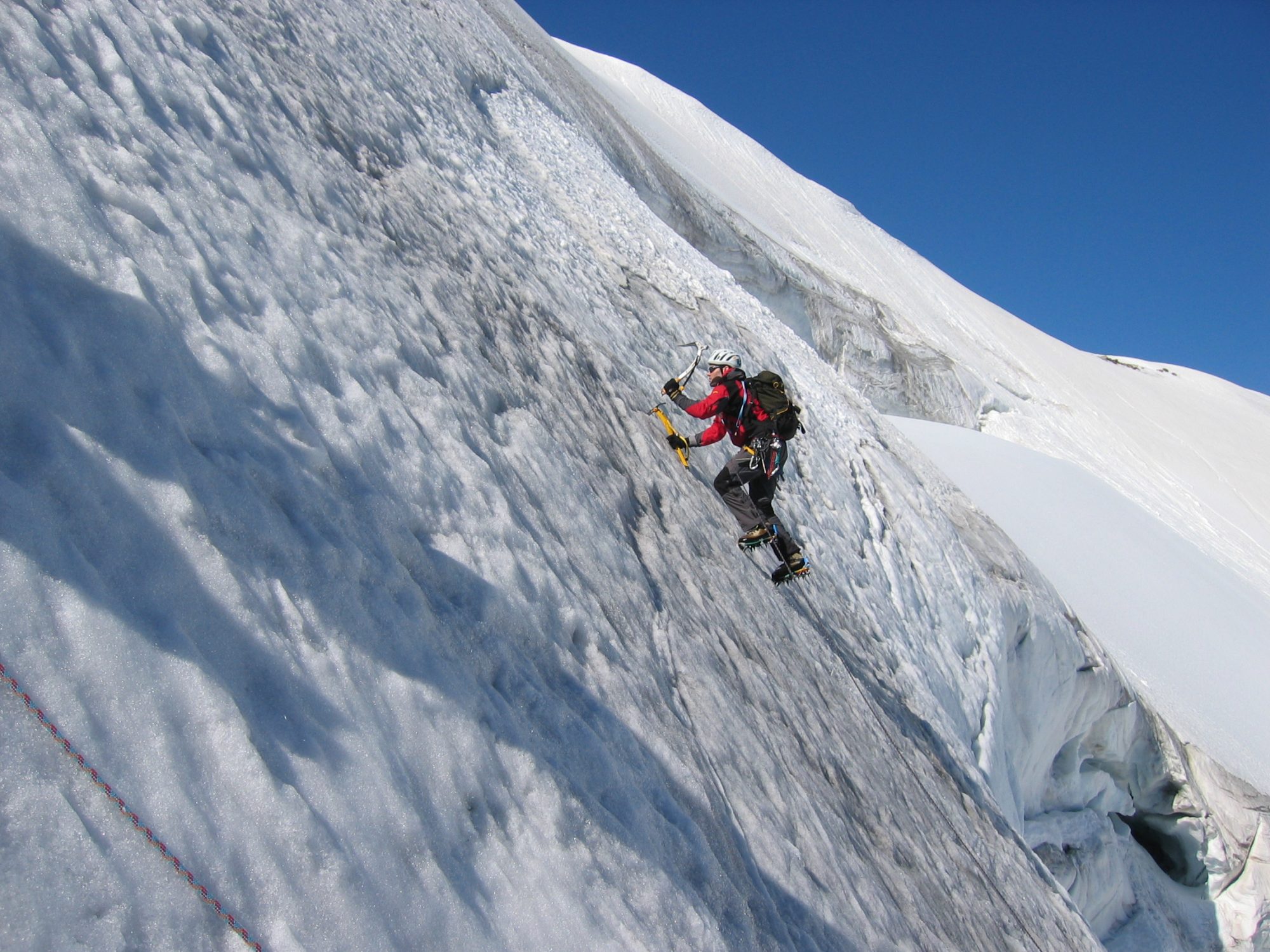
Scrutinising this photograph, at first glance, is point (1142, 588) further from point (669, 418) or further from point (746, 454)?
point (746, 454)

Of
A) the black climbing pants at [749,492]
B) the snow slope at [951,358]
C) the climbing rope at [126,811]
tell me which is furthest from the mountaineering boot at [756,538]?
the snow slope at [951,358]

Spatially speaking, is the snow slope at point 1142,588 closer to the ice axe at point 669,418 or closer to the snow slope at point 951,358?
the snow slope at point 951,358

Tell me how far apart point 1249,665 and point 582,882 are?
19.3 metres

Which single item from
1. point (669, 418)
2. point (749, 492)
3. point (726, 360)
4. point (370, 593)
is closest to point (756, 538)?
point (749, 492)

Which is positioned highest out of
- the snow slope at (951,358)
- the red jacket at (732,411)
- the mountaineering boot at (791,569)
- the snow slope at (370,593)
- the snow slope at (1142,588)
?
the snow slope at (951,358)

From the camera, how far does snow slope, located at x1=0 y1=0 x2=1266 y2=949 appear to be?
2531mm

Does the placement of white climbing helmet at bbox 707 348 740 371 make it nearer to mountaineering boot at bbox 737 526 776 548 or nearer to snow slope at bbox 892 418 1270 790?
mountaineering boot at bbox 737 526 776 548

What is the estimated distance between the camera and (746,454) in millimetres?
7531

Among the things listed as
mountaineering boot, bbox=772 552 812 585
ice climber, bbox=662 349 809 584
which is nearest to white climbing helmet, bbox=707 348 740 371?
ice climber, bbox=662 349 809 584

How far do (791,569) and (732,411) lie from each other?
1534 mm

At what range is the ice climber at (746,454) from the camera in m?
7.39

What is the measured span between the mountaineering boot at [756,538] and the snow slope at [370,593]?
241 mm

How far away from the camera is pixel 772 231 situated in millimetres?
30031

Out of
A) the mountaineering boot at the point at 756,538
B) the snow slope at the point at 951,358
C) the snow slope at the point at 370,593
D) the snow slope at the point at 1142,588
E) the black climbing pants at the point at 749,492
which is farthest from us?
the snow slope at the point at 951,358
